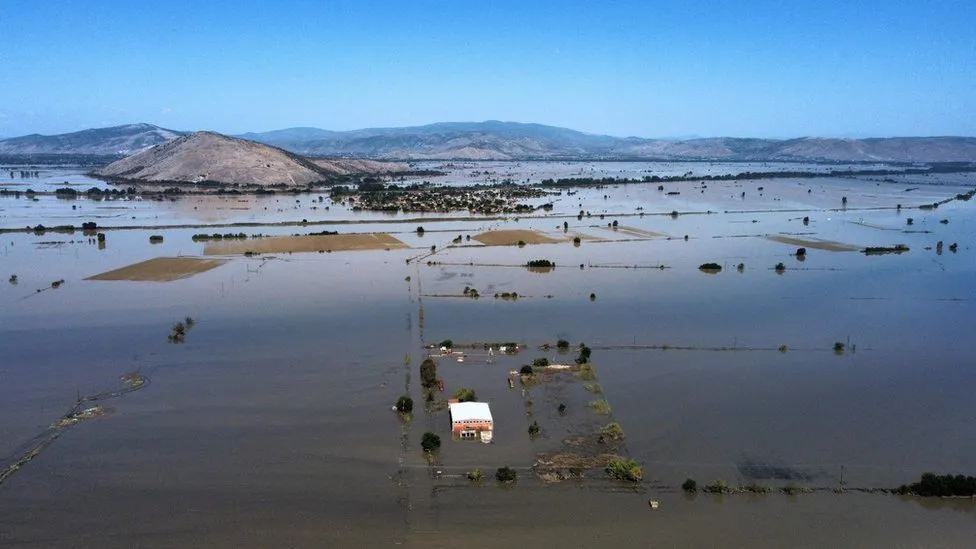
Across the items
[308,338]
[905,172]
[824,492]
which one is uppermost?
[905,172]

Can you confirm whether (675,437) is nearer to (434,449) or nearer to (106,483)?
(434,449)

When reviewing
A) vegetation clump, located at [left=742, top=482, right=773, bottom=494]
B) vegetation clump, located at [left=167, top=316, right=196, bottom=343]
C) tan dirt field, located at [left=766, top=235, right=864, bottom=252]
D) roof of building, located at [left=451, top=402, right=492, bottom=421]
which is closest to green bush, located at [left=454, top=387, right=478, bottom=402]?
roof of building, located at [left=451, top=402, right=492, bottom=421]

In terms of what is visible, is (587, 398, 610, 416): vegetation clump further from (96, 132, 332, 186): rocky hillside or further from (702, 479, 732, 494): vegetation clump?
(96, 132, 332, 186): rocky hillside

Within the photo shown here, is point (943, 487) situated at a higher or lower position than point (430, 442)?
lower

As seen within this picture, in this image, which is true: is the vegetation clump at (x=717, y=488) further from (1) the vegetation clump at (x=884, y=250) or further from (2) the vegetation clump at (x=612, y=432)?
(1) the vegetation clump at (x=884, y=250)

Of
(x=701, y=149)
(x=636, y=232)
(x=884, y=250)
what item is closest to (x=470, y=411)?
(x=636, y=232)

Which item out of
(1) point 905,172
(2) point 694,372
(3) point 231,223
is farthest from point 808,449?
(1) point 905,172

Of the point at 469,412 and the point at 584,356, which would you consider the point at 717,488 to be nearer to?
the point at 469,412
